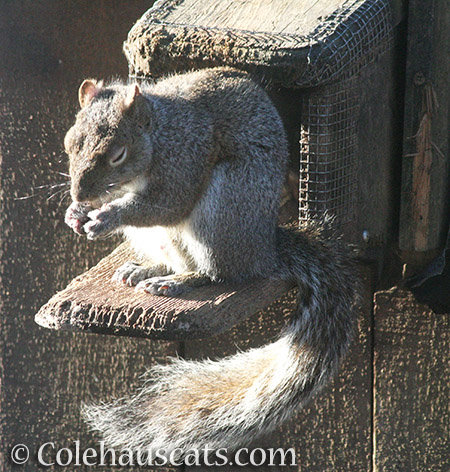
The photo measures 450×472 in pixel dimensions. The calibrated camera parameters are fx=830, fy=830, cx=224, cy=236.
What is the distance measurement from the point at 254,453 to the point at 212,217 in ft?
3.04

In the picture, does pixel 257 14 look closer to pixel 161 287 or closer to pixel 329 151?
pixel 329 151

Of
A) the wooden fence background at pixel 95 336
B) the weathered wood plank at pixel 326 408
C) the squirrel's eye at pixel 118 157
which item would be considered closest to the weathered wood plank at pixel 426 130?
the wooden fence background at pixel 95 336

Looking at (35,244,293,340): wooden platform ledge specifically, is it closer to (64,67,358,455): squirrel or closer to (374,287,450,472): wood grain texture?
(64,67,358,455): squirrel

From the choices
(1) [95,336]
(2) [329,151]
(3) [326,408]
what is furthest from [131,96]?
(3) [326,408]

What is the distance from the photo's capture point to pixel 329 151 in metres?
1.81

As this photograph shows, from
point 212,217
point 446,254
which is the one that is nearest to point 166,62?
point 212,217

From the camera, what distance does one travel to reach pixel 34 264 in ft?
7.66

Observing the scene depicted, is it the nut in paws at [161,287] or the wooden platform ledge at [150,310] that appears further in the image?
the nut in paws at [161,287]

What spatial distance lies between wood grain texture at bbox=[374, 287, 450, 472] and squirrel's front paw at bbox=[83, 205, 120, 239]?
835mm

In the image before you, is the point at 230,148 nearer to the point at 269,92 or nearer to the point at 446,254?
the point at 269,92

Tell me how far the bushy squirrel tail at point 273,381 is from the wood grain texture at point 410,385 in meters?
0.32

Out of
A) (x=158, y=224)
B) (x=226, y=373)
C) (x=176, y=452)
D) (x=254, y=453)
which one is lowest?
(x=254, y=453)

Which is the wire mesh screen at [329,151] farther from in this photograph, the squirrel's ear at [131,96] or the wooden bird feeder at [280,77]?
the squirrel's ear at [131,96]

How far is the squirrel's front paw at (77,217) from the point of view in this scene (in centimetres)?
163
